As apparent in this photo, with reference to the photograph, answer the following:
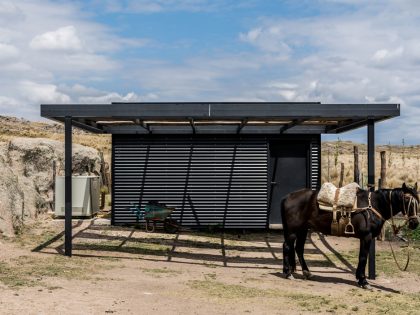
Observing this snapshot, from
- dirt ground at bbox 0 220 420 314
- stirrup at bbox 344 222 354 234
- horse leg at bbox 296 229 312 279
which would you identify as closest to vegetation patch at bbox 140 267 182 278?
dirt ground at bbox 0 220 420 314

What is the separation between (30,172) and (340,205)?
12.4 metres

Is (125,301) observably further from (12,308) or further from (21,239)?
(21,239)

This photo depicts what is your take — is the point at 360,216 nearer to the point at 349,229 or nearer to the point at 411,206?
the point at 349,229

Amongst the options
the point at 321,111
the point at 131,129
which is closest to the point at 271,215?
the point at 131,129

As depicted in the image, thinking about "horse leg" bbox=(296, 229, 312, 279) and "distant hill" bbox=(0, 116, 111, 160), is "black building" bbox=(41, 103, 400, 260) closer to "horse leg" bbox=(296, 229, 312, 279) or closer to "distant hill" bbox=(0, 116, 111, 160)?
"horse leg" bbox=(296, 229, 312, 279)

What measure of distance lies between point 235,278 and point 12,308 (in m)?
4.39

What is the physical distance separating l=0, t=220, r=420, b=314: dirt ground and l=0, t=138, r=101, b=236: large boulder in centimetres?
79

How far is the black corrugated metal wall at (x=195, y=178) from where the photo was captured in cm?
1638

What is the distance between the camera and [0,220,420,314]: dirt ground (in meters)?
7.81

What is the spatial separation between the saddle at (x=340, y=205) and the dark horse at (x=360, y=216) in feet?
0.35

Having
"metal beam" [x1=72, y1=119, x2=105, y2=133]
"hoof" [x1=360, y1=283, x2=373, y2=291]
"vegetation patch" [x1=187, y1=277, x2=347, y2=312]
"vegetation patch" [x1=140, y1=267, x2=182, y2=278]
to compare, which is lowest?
"hoof" [x1=360, y1=283, x2=373, y2=291]

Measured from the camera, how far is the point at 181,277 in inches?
394

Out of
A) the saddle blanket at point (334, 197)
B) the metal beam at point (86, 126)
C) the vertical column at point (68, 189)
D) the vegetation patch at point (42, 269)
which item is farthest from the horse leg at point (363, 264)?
the metal beam at point (86, 126)

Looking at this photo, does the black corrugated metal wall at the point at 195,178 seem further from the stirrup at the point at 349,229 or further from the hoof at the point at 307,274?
the stirrup at the point at 349,229
